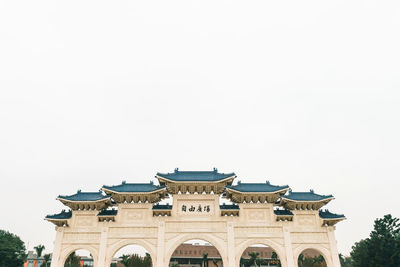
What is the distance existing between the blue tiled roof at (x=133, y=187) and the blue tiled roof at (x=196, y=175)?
105cm

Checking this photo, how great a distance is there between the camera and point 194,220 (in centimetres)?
1672

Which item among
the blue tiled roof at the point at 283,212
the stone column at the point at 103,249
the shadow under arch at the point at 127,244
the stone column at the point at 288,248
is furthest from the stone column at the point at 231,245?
the stone column at the point at 103,249

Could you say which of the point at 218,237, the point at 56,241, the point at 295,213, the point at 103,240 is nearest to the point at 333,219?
the point at 295,213

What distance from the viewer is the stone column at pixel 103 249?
15.9 meters

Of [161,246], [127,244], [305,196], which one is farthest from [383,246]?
[127,244]

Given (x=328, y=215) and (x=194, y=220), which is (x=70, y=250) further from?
(x=328, y=215)

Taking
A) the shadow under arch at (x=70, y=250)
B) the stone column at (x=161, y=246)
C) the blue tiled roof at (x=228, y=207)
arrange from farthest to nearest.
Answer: the blue tiled roof at (x=228, y=207) → the shadow under arch at (x=70, y=250) → the stone column at (x=161, y=246)

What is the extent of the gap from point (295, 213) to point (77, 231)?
536 inches

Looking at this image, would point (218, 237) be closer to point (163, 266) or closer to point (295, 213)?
point (163, 266)

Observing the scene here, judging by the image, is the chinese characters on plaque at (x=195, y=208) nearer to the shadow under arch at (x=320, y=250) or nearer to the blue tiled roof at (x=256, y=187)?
the blue tiled roof at (x=256, y=187)

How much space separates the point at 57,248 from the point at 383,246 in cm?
2103

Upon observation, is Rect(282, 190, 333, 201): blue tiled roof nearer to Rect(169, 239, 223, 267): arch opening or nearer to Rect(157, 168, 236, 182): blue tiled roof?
Rect(157, 168, 236, 182): blue tiled roof

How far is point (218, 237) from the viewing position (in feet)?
53.8

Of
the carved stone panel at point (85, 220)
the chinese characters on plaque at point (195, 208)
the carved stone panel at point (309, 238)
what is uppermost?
the chinese characters on plaque at point (195, 208)
